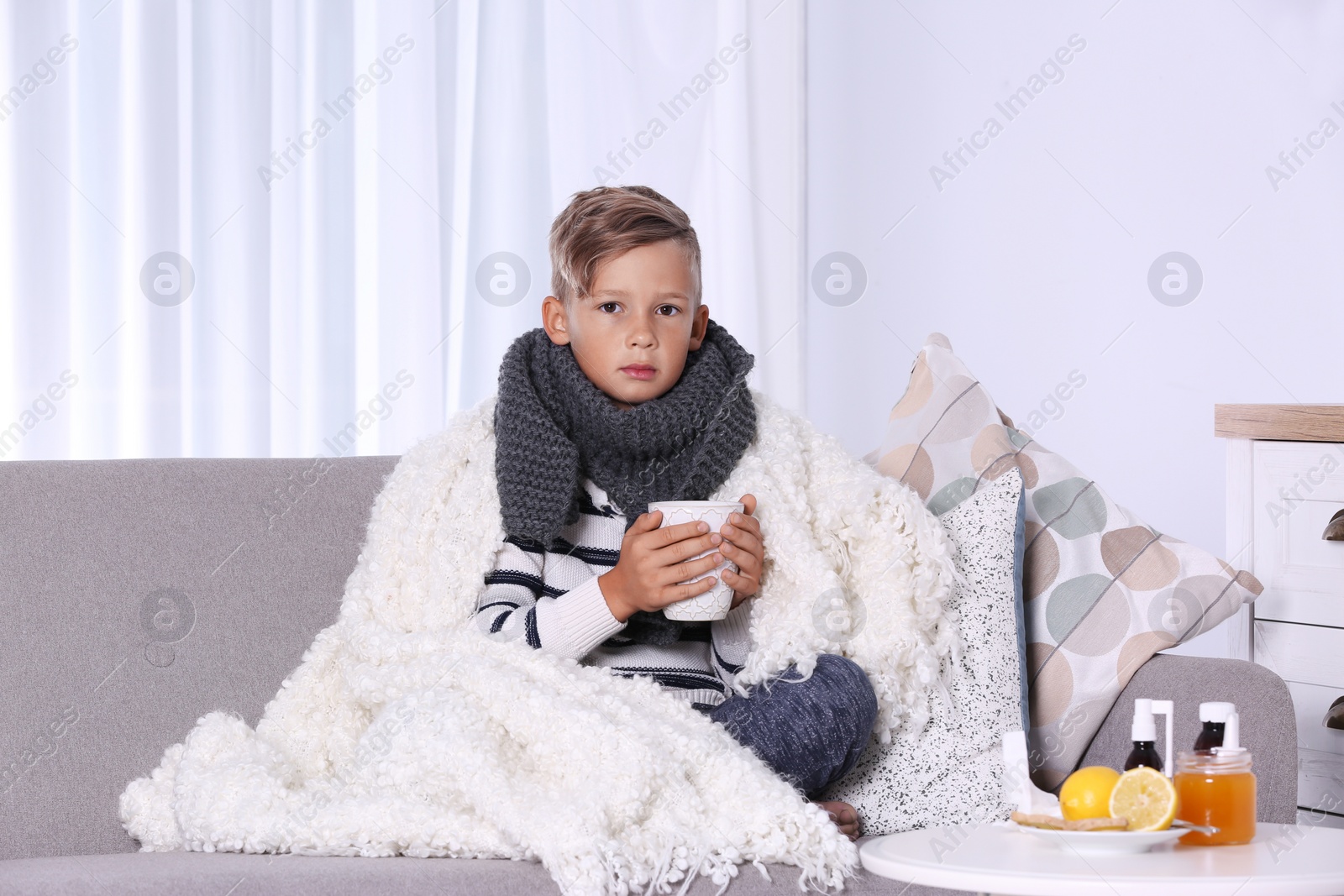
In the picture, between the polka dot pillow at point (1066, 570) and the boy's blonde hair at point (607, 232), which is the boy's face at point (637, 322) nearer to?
the boy's blonde hair at point (607, 232)

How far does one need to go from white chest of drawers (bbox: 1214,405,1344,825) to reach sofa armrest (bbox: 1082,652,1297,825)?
22cm

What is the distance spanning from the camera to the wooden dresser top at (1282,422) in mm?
1289

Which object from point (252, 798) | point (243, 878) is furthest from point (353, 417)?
point (243, 878)

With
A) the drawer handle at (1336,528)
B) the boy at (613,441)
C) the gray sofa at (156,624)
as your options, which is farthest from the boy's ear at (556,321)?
the drawer handle at (1336,528)

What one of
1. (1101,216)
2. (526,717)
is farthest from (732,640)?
(1101,216)

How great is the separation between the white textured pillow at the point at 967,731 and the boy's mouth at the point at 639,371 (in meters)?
0.36

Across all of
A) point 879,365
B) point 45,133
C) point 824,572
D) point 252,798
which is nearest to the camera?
point 252,798

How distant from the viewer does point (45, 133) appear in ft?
6.71

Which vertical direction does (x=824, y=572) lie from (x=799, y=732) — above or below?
above

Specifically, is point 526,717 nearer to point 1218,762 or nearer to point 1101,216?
point 1218,762

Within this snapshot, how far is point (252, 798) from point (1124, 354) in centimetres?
163

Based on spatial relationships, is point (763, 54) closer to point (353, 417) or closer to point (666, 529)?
point (353, 417)

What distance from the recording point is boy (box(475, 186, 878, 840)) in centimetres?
121

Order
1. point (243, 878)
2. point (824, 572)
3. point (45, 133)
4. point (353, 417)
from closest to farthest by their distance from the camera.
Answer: point (243, 878), point (824, 572), point (45, 133), point (353, 417)
